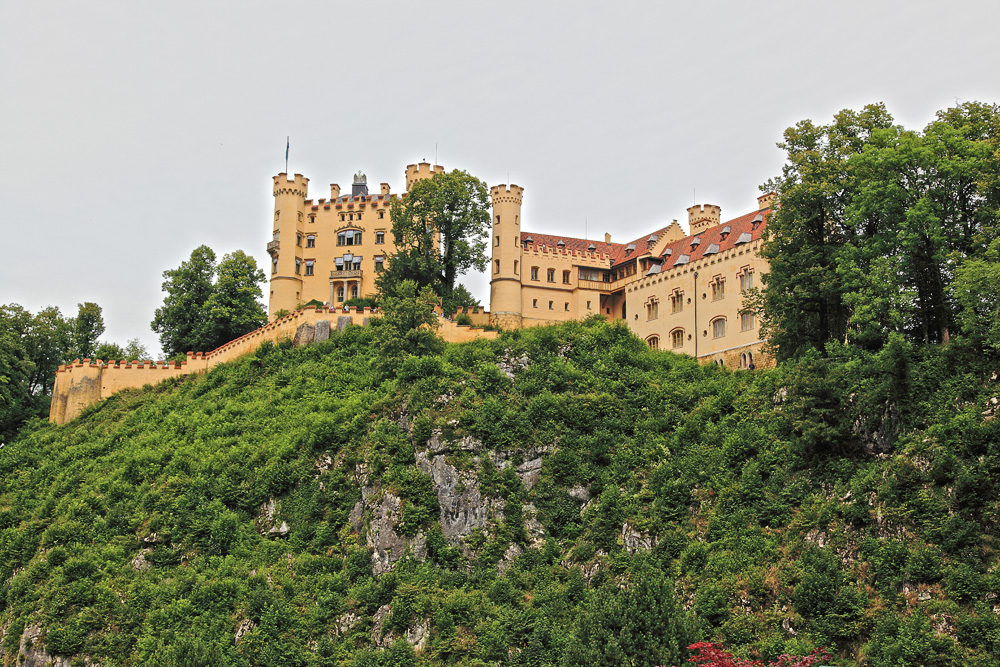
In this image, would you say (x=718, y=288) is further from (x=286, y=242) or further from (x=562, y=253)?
(x=286, y=242)

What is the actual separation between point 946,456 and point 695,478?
34.7 feet

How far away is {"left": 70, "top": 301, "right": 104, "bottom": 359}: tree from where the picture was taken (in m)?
74.9

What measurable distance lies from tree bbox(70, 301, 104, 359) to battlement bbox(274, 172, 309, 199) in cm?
1582

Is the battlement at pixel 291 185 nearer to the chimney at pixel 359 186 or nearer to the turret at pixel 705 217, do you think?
the chimney at pixel 359 186

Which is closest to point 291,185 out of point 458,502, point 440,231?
point 440,231

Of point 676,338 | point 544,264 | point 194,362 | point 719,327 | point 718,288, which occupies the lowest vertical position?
point 194,362

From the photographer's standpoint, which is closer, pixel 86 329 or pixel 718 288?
pixel 718 288

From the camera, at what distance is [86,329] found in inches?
2997

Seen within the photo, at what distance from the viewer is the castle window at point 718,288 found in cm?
6209

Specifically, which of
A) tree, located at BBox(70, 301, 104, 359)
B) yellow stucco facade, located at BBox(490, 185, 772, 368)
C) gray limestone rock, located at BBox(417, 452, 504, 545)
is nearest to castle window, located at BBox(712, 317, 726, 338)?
yellow stucco facade, located at BBox(490, 185, 772, 368)

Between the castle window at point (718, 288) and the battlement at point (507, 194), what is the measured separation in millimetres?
15822

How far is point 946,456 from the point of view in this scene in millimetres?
35031

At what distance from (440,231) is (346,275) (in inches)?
341

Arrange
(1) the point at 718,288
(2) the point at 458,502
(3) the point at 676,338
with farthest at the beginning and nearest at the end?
(3) the point at 676,338
(1) the point at 718,288
(2) the point at 458,502
